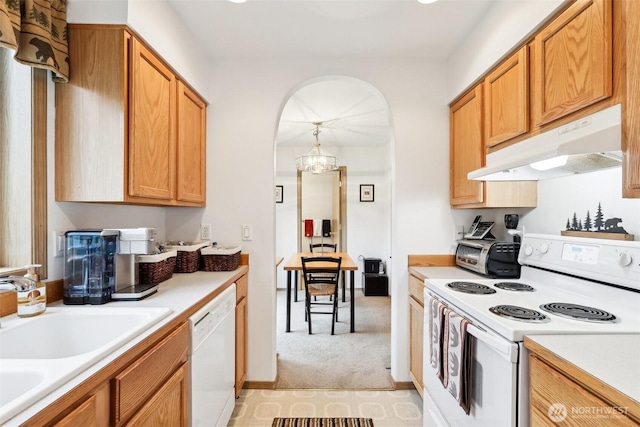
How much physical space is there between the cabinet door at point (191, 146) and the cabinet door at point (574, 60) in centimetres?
200

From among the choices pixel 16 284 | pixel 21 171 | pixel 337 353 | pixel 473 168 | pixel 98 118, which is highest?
pixel 98 118

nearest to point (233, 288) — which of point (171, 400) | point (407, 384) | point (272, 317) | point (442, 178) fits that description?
point (272, 317)

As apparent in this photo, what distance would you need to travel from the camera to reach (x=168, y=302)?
1.41 m

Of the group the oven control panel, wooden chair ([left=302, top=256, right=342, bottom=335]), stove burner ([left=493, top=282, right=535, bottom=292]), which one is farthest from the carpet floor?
the oven control panel

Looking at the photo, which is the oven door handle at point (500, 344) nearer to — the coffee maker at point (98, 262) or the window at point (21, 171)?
the coffee maker at point (98, 262)

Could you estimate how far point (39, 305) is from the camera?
46.1 inches

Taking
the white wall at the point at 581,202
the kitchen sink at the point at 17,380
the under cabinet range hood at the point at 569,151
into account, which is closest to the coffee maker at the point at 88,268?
the kitchen sink at the point at 17,380

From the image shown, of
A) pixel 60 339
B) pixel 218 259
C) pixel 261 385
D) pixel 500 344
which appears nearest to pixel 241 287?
pixel 218 259

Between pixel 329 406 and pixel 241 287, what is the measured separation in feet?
3.33

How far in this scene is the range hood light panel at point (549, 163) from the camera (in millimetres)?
1357

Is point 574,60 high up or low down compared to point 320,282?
up

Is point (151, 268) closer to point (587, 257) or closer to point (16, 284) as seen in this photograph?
point (16, 284)

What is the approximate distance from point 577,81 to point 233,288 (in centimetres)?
202

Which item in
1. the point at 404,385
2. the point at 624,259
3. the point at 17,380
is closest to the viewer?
the point at 17,380
